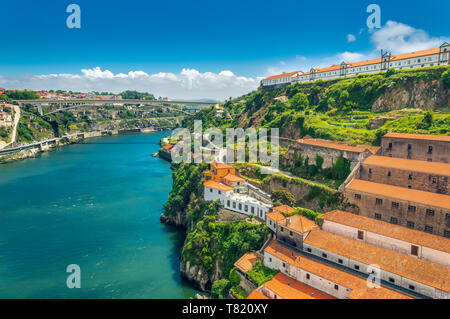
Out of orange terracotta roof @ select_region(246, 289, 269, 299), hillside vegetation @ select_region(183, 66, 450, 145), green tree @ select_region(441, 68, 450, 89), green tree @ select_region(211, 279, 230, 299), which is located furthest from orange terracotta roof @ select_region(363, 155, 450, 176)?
green tree @ select_region(441, 68, 450, 89)

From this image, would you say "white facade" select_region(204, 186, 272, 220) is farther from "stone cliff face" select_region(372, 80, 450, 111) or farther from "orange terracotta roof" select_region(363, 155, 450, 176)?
"stone cliff face" select_region(372, 80, 450, 111)

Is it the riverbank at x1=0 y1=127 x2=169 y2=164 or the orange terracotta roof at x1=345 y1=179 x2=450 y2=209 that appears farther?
the riverbank at x1=0 y1=127 x2=169 y2=164

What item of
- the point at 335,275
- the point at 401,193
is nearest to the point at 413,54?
the point at 401,193

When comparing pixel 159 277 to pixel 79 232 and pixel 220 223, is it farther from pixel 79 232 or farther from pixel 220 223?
pixel 79 232

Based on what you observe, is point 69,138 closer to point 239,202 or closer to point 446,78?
point 239,202

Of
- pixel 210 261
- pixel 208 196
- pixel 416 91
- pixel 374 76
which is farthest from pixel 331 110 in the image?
pixel 210 261

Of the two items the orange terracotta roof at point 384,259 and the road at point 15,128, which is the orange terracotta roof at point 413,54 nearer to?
the orange terracotta roof at point 384,259
